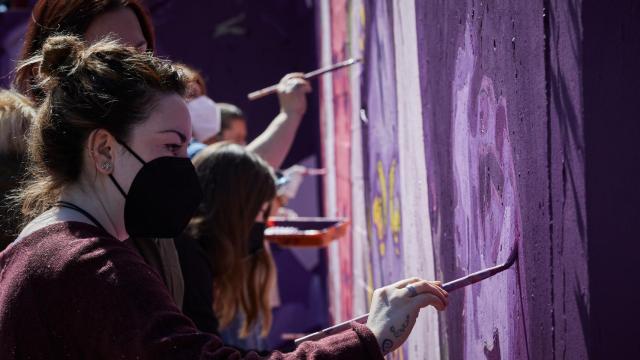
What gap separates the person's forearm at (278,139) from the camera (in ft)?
A: 13.9

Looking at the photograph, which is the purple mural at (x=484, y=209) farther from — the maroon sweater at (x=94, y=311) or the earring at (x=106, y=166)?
the earring at (x=106, y=166)

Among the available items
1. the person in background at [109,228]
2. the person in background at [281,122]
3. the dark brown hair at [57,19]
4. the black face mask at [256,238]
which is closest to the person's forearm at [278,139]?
the person in background at [281,122]

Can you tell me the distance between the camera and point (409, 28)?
2.77m

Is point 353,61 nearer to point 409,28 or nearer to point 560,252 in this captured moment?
point 409,28

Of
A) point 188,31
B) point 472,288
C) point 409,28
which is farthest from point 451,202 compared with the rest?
point 188,31

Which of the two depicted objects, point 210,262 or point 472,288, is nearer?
point 472,288

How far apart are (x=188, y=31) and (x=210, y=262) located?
4.19 meters

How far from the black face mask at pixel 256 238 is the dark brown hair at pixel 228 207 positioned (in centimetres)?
10

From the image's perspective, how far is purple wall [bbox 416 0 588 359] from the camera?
149cm

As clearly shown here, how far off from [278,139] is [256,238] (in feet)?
3.11

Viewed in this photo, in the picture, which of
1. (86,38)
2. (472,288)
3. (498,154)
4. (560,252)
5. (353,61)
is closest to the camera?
(560,252)

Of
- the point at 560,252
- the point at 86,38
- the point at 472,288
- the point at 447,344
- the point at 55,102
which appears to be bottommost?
the point at 447,344

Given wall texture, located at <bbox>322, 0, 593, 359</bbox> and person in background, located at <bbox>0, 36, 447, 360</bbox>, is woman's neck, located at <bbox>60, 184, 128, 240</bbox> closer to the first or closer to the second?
person in background, located at <bbox>0, 36, 447, 360</bbox>

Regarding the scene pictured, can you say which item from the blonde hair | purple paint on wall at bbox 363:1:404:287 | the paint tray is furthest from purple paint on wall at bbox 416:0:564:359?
the paint tray
